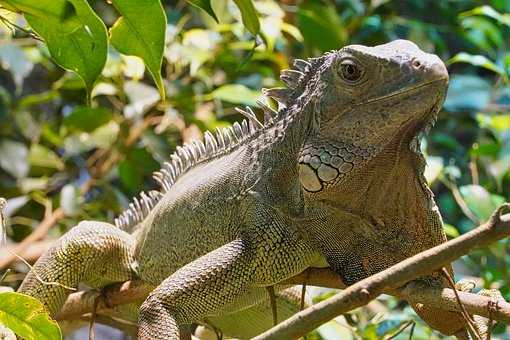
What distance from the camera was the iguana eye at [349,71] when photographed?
1.59m

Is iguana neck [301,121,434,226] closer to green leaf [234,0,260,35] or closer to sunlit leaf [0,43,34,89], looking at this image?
green leaf [234,0,260,35]

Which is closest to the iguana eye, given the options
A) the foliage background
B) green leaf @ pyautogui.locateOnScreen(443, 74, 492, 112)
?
the foliage background

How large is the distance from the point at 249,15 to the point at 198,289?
57 cm

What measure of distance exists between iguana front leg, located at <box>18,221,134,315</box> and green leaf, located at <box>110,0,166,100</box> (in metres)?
0.83

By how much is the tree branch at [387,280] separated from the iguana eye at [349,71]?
621 millimetres

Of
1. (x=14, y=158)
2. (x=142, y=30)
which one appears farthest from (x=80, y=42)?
(x=14, y=158)

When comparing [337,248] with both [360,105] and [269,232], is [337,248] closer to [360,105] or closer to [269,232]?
[269,232]

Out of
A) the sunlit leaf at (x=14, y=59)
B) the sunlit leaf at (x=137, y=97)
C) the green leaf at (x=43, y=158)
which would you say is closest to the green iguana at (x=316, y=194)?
the sunlit leaf at (x=137, y=97)

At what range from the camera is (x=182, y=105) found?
3518 millimetres

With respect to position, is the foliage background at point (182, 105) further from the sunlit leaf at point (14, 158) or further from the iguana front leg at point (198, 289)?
the iguana front leg at point (198, 289)

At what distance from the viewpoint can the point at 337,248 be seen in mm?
1655

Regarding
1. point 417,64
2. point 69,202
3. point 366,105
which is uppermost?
point 417,64

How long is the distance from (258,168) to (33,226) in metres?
2.28

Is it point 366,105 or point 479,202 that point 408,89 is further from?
point 479,202
